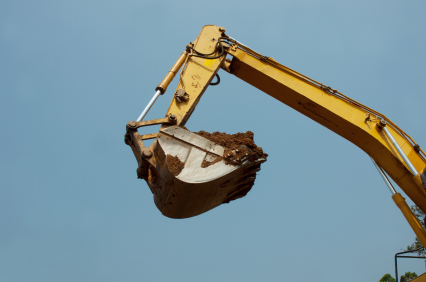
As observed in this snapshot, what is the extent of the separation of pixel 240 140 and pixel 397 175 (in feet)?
10.4

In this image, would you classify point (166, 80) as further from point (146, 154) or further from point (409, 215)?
point (409, 215)

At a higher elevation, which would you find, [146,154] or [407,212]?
[146,154]

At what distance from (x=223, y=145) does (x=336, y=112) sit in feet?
8.48

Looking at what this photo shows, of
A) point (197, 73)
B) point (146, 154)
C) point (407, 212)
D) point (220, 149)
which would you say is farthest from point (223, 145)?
point (407, 212)

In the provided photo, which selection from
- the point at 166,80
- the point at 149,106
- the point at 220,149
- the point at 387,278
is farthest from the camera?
the point at 387,278

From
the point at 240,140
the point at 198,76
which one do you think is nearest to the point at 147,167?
the point at 240,140

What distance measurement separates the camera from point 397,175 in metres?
7.09

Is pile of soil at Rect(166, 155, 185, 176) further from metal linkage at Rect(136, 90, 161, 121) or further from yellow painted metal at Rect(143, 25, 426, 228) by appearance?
metal linkage at Rect(136, 90, 161, 121)

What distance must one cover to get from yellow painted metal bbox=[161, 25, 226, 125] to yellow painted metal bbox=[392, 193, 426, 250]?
3971mm

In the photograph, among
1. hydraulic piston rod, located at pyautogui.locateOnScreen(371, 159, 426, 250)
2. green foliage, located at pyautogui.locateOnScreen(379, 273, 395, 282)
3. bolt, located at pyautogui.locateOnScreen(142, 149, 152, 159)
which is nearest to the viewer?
bolt, located at pyautogui.locateOnScreen(142, 149, 152, 159)

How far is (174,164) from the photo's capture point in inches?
222

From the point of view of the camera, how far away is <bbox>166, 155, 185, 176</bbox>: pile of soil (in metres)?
5.57

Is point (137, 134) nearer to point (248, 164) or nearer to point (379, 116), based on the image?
point (248, 164)

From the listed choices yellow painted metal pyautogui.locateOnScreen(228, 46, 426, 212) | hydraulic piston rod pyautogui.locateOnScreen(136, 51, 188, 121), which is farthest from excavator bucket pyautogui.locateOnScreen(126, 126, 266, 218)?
yellow painted metal pyautogui.locateOnScreen(228, 46, 426, 212)
